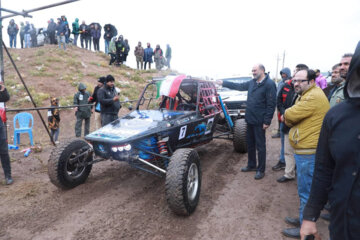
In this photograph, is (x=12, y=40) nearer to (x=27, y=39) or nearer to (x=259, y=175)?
(x=27, y=39)

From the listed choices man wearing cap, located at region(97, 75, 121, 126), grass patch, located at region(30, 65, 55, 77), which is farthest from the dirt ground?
grass patch, located at region(30, 65, 55, 77)

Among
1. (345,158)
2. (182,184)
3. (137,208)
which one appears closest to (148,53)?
(137,208)

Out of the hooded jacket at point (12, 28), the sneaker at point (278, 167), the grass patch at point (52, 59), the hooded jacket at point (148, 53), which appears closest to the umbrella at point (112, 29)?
the hooded jacket at point (148, 53)

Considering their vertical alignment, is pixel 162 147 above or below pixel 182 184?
above

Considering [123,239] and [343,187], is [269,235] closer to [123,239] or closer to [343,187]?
[123,239]

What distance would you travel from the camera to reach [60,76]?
A: 53.3 ft

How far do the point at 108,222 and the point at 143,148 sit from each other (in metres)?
1.14

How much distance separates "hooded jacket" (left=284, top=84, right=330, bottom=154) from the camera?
2602 mm

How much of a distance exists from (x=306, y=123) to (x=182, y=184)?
1601mm

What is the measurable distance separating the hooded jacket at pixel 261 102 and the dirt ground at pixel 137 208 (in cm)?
111

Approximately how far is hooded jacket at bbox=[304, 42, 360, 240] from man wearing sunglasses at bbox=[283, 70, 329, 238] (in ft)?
4.56

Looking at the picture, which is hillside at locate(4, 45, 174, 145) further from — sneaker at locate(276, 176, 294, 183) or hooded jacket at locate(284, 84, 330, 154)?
hooded jacket at locate(284, 84, 330, 154)

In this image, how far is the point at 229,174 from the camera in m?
4.68

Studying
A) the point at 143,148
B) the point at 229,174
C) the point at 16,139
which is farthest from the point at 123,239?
the point at 16,139
